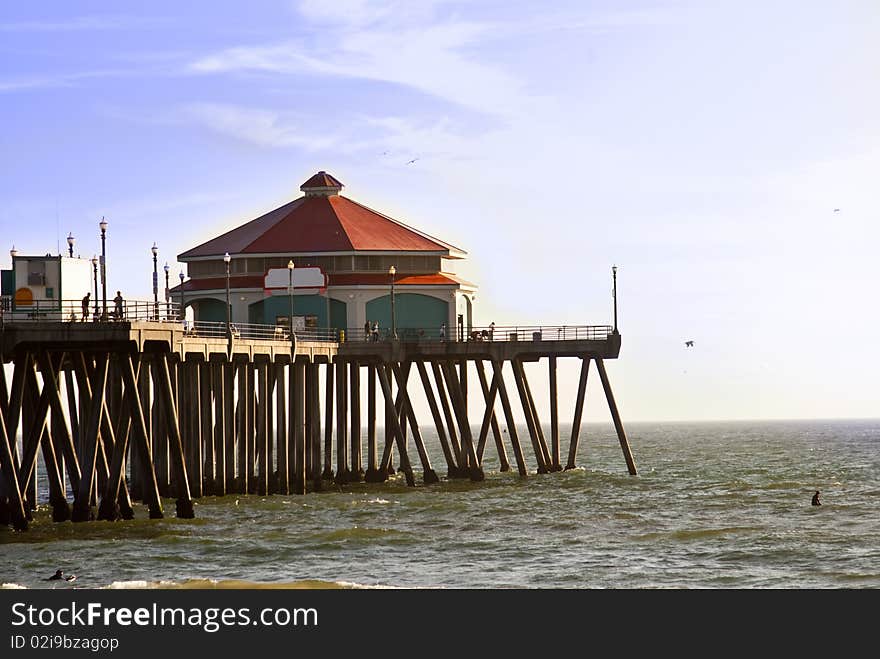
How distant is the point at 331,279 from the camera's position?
6700 cm

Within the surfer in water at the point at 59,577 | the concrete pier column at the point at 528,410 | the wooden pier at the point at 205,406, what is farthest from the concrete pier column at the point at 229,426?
the surfer in water at the point at 59,577

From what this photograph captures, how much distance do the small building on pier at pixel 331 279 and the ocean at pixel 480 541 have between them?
7.27m

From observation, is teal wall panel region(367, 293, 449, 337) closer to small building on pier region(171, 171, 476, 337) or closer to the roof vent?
small building on pier region(171, 171, 476, 337)

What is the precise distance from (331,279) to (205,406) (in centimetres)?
1137

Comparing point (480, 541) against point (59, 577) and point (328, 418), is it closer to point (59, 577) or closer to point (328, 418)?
point (59, 577)

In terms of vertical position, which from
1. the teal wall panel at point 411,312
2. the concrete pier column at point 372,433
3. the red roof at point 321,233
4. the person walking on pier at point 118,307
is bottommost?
the concrete pier column at point 372,433

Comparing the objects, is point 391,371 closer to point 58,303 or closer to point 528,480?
point 528,480

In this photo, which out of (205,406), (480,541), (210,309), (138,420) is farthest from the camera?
(210,309)

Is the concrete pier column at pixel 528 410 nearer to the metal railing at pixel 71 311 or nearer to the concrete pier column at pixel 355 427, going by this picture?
the concrete pier column at pixel 355 427

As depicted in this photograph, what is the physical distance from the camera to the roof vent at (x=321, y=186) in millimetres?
73875

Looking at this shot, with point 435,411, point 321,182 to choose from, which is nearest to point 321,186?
point 321,182

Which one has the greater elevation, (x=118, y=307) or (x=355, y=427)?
(x=118, y=307)

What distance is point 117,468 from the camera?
4531 centimetres

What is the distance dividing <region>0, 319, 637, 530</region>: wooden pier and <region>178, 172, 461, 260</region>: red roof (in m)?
4.63
